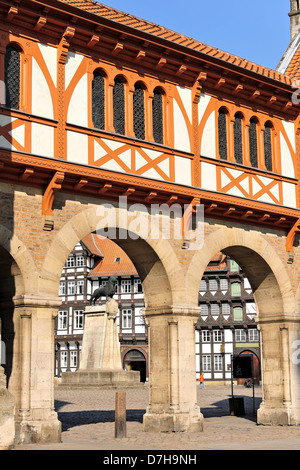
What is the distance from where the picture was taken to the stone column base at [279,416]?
815 inches

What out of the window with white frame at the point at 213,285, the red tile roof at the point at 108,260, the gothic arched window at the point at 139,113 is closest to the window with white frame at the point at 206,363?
the window with white frame at the point at 213,285

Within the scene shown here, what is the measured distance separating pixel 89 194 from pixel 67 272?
4892cm

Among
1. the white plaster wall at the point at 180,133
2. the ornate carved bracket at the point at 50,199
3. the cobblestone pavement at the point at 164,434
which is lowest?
the cobblestone pavement at the point at 164,434

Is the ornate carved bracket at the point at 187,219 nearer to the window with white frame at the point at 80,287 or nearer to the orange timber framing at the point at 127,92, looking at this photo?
the orange timber framing at the point at 127,92

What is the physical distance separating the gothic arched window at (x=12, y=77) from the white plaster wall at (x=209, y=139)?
17.7 feet

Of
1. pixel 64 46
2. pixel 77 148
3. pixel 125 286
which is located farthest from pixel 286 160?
pixel 125 286

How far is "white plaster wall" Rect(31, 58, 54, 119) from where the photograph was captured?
54.3 ft

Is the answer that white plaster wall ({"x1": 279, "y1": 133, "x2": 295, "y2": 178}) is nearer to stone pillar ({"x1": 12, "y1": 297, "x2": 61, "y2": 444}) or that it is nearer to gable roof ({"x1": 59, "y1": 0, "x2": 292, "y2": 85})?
gable roof ({"x1": 59, "y1": 0, "x2": 292, "y2": 85})

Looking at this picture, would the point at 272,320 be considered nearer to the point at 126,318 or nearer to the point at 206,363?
the point at 206,363

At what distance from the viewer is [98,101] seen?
1795 centimetres

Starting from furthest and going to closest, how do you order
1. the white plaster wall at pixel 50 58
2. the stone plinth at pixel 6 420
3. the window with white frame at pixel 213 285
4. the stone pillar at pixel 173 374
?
the window with white frame at pixel 213 285
the stone pillar at pixel 173 374
the white plaster wall at pixel 50 58
the stone plinth at pixel 6 420

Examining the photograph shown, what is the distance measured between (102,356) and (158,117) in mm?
22228

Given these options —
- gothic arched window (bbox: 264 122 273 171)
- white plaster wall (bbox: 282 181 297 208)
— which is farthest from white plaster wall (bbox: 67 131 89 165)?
white plaster wall (bbox: 282 181 297 208)

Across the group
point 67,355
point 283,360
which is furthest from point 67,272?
point 283,360
